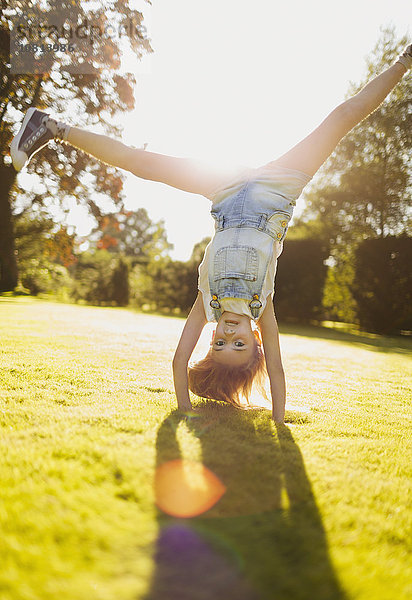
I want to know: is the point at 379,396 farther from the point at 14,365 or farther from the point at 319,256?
the point at 319,256

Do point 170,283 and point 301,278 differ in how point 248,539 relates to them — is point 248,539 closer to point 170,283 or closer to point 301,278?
point 301,278

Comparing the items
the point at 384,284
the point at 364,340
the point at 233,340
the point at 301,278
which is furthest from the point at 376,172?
the point at 233,340

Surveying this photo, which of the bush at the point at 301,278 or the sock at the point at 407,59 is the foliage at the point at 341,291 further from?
the sock at the point at 407,59

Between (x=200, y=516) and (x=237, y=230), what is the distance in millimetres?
1862

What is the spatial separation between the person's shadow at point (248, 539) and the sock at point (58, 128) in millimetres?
2507

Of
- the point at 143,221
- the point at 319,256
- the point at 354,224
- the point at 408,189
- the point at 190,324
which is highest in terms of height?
the point at 143,221

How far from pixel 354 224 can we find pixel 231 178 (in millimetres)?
15407

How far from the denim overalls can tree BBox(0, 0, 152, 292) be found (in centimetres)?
1041

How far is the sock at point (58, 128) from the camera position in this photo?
311 cm

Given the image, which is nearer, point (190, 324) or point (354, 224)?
point (190, 324)

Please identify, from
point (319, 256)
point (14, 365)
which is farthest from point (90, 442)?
point (319, 256)

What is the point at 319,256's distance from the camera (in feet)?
46.1

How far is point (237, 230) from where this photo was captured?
2.69 m

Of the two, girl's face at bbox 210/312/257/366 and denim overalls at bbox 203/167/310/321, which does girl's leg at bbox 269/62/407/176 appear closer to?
denim overalls at bbox 203/167/310/321
